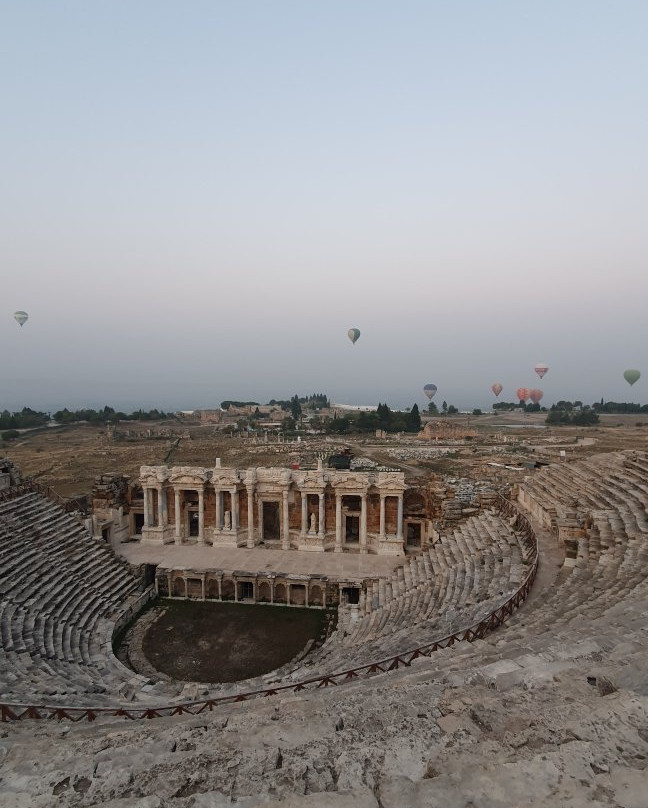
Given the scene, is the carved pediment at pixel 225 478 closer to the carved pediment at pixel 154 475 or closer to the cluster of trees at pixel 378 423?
the carved pediment at pixel 154 475

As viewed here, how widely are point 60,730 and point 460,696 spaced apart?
7.00 m

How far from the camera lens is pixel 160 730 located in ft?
24.2

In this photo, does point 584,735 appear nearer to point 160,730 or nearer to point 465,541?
point 160,730

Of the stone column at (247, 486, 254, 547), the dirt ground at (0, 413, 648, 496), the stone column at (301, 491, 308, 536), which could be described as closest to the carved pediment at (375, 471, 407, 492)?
the stone column at (301, 491, 308, 536)

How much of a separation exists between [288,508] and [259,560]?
352 cm

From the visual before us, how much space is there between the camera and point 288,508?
2708 cm

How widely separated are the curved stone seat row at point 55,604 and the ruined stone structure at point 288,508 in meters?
5.17

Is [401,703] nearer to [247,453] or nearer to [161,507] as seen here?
[161,507]

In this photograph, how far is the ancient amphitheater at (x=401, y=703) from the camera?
4.74 meters

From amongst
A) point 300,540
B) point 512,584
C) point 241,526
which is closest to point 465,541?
point 512,584

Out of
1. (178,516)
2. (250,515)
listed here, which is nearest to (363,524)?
(250,515)

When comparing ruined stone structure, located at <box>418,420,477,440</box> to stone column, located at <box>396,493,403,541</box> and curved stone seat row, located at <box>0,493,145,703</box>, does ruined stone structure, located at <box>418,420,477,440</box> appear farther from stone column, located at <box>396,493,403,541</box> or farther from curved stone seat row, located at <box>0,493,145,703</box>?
curved stone seat row, located at <box>0,493,145,703</box>

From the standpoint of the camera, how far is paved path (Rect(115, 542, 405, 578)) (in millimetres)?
23203

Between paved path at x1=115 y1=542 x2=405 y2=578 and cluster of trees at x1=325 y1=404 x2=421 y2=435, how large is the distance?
7907 centimetres
